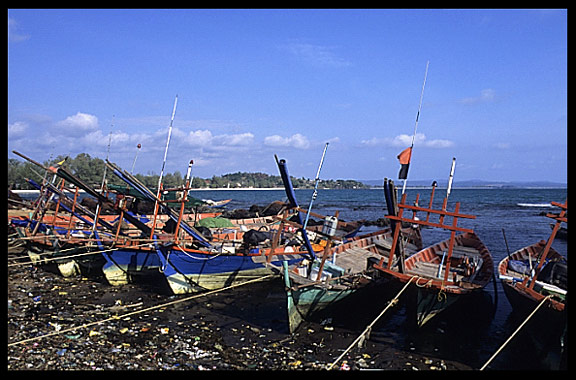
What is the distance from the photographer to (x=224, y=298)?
576 inches

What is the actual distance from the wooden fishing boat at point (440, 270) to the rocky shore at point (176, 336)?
158 centimetres

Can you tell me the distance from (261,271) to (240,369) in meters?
6.52

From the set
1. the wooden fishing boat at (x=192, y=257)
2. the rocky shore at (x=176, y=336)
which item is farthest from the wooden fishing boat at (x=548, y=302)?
the wooden fishing boat at (x=192, y=257)

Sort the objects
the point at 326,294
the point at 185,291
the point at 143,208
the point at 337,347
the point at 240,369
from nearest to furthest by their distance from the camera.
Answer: the point at 240,369, the point at 337,347, the point at 326,294, the point at 185,291, the point at 143,208

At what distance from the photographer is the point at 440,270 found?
12.6m

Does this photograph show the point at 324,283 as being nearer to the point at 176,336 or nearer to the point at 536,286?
the point at 176,336

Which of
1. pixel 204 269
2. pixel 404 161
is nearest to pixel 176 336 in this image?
pixel 204 269

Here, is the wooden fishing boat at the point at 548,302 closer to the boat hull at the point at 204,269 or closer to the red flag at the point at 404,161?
the red flag at the point at 404,161

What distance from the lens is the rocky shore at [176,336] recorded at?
953 centimetres

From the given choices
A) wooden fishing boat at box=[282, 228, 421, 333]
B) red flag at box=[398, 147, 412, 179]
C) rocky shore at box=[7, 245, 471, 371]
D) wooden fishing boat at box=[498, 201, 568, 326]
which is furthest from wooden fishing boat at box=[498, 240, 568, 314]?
red flag at box=[398, 147, 412, 179]

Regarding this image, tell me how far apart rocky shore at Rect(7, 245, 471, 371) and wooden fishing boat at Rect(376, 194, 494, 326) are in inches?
62.2

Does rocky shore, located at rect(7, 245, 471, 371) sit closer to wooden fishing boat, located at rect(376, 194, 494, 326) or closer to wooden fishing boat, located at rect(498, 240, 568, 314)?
wooden fishing boat, located at rect(376, 194, 494, 326)
